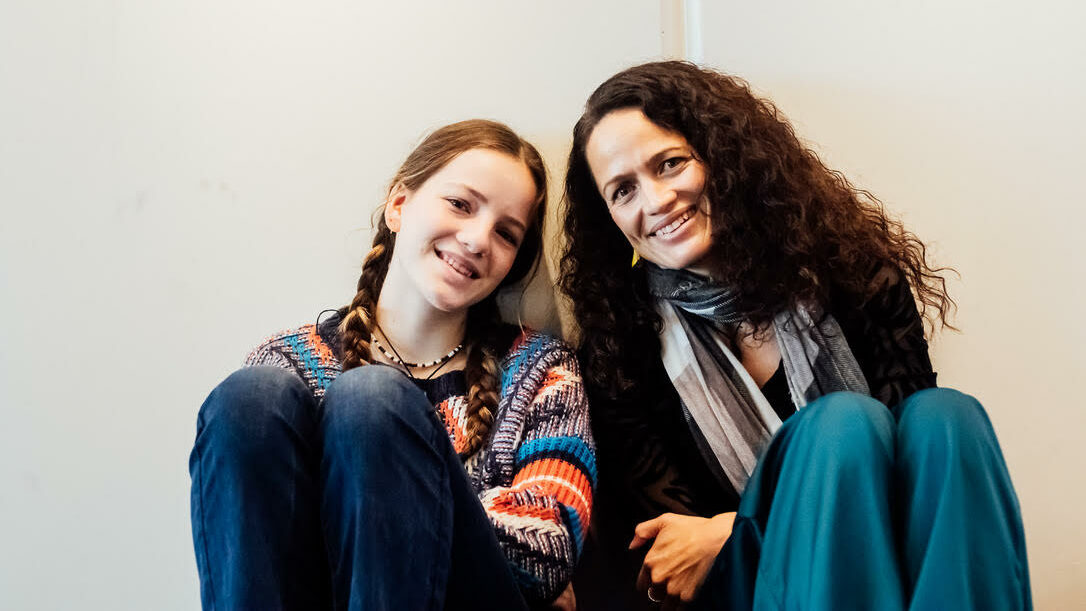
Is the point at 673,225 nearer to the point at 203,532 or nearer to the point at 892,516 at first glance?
the point at 892,516

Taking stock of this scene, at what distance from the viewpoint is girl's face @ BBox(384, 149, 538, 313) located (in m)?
1.05

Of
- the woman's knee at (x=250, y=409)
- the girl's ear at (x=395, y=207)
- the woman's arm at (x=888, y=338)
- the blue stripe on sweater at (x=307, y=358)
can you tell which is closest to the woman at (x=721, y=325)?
the woman's arm at (x=888, y=338)

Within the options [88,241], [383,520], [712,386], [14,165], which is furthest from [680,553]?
[14,165]

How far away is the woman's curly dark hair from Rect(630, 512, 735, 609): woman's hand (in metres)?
0.21

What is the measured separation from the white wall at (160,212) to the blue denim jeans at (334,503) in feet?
1.50

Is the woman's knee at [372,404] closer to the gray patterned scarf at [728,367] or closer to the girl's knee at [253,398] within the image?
the girl's knee at [253,398]

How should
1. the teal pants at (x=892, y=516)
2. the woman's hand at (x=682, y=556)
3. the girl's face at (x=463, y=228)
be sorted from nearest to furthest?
the teal pants at (x=892, y=516) → the woman's hand at (x=682, y=556) → the girl's face at (x=463, y=228)

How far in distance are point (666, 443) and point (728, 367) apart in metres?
0.13

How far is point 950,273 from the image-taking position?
1.18 metres

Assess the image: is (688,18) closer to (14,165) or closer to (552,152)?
(552,152)

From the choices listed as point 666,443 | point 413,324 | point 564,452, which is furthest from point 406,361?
point 666,443

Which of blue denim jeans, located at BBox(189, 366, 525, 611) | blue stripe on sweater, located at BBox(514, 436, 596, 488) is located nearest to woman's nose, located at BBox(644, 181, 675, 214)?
blue stripe on sweater, located at BBox(514, 436, 596, 488)

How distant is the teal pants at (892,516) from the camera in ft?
2.26

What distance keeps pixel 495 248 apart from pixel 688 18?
1.62 ft
